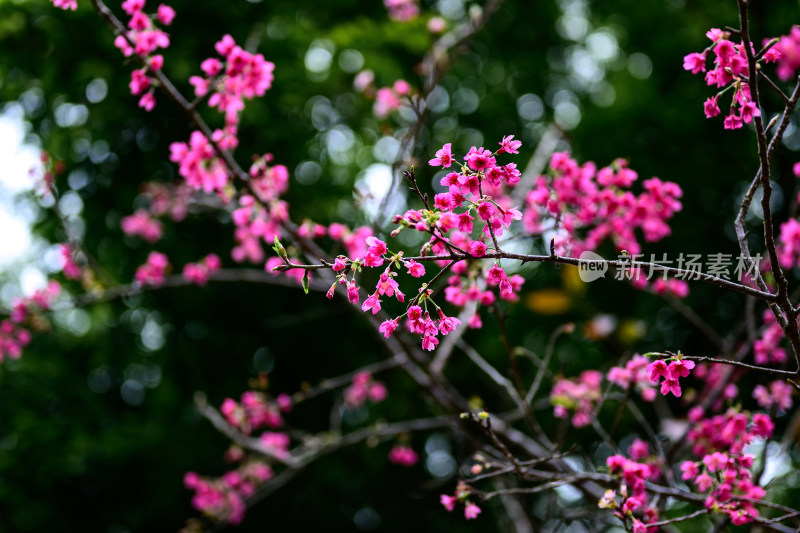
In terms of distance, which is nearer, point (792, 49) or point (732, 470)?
point (732, 470)

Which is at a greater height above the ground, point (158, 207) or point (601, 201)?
point (601, 201)

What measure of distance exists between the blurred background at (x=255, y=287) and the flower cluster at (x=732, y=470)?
1788 millimetres

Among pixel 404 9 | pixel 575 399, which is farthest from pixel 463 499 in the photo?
pixel 404 9

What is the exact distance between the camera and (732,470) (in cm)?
200

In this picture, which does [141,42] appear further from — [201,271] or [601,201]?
[601,201]

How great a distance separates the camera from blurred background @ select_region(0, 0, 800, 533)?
4445 millimetres

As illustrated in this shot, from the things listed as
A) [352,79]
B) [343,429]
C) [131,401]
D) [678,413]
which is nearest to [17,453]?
[131,401]

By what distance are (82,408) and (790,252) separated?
466cm

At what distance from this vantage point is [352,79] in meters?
5.27

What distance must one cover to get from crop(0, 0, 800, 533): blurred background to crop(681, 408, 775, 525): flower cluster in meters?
1.79

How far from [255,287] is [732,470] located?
3.62 metres

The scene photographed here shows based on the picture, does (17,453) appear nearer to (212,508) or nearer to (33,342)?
(33,342)

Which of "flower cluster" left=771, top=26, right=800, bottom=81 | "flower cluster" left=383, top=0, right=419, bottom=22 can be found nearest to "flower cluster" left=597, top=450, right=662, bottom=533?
"flower cluster" left=771, top=26, right=800, bottom=81

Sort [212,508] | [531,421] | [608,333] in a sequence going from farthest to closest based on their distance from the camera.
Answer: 1. [608,333]
2. [212,508]
3. [531,421]
